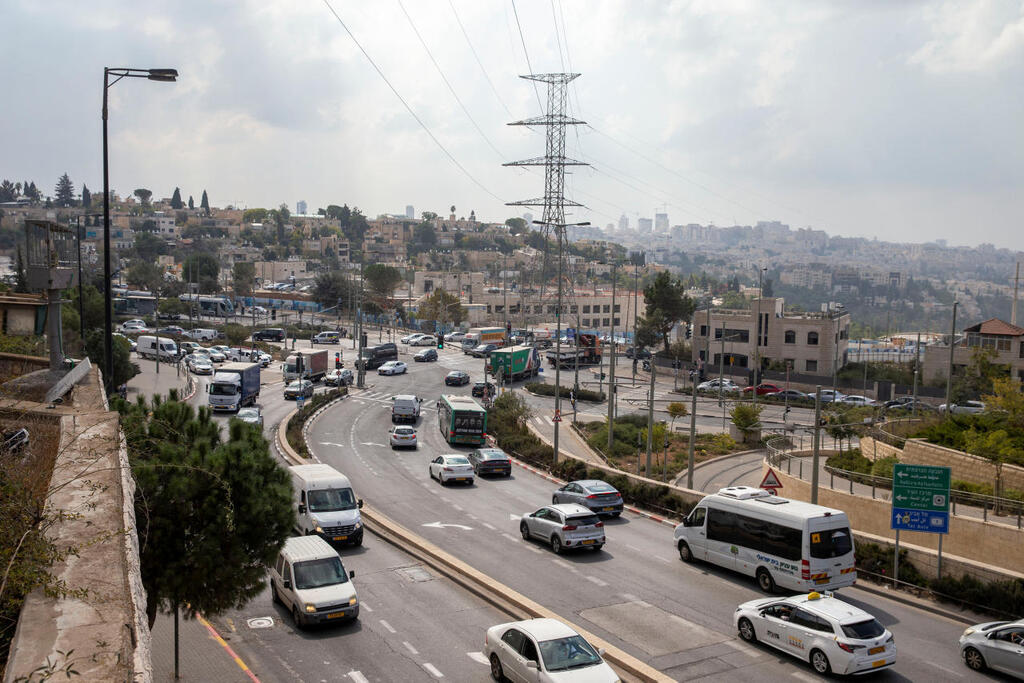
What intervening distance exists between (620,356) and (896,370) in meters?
31.6

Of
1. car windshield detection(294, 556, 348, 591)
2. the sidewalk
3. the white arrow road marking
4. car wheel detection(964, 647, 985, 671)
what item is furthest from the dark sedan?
car wheel detection(964, 647, 985, 671)

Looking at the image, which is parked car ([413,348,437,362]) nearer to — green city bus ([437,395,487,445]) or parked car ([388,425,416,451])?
green city bus ([437,395,487,445])

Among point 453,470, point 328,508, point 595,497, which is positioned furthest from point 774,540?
point 453,470

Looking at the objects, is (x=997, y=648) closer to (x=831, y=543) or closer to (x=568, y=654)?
(x=831, y=543)

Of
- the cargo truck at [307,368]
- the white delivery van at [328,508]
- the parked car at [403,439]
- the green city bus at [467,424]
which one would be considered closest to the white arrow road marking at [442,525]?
the white delivery van at [328,508]

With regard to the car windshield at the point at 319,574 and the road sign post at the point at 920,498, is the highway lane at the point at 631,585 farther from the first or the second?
the car windshield at the point at 319,574

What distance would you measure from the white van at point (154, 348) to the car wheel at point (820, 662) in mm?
68838

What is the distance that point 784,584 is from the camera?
18484mm

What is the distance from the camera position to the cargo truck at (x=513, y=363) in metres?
67.6

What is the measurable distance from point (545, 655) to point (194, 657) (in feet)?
21.0

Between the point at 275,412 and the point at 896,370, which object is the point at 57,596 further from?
the point at 896,370

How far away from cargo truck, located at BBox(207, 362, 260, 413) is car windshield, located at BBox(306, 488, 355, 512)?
28.0 metres

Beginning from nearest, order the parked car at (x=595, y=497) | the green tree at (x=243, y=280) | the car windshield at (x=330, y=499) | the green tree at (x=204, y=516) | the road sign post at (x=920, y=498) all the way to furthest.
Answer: the green tree at (x=204, y=516) < the road sign post at (x=920, y=498) < the car windshield at (x=330, y=499) < the parked car at (x=595, y=497) < the green tree at (x=243, y=280)

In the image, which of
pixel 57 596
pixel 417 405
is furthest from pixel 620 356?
pixel 57 596
